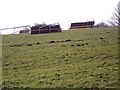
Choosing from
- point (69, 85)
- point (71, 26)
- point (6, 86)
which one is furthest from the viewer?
point (71, 26)

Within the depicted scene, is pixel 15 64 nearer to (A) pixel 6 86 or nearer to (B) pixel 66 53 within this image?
(B) pixel 66 53

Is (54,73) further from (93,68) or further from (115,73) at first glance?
(115,73)

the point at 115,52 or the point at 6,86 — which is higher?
the point at 115,52

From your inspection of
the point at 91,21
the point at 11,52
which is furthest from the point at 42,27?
the point at 11,52

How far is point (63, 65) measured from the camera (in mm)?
16484

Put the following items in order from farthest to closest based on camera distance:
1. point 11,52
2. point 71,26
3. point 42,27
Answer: point 71,26 < point 42,27 < point 11,52

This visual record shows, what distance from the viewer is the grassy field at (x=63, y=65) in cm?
1329

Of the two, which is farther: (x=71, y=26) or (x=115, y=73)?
(x=71, y=26)

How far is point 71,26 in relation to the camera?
45.3 metres

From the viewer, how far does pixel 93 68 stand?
48.2 ft

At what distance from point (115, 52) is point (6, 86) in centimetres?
600

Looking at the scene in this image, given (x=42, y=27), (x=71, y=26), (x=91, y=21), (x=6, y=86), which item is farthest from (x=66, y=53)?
(x=71, y=26)

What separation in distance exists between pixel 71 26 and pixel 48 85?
3238cm

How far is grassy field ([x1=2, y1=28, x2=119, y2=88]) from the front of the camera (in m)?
13.3
